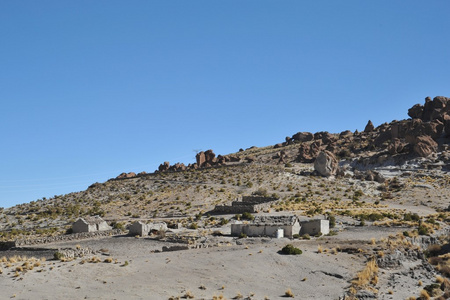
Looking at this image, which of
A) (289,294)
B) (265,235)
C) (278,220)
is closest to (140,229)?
(265,235)

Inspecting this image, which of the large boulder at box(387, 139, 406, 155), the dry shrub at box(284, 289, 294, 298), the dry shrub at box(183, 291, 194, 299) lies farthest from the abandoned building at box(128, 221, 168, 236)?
the large boulder at box(387, 139, 406, 155)

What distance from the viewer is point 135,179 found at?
3831 inches

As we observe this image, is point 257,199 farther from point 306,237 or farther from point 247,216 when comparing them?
point 306,237

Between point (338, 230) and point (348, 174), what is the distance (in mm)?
37415

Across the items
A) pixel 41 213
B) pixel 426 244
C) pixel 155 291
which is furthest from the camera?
pixel 41 213

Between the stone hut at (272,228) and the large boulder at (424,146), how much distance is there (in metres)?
48.5

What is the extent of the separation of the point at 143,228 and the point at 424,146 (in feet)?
186

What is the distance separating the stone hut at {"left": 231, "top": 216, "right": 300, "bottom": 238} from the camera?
45.1 meters

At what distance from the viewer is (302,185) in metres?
78.6

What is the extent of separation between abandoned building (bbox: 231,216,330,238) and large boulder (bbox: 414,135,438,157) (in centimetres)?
4692

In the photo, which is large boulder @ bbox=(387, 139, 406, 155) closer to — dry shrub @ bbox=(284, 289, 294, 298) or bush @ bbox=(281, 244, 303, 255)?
bush @ bbox=(281, 244, 303, 255)

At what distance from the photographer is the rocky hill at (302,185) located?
65.9 metres

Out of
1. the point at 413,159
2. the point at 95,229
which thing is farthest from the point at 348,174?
the point at 95,229

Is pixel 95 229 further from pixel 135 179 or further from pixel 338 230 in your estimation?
pixel 135 179
